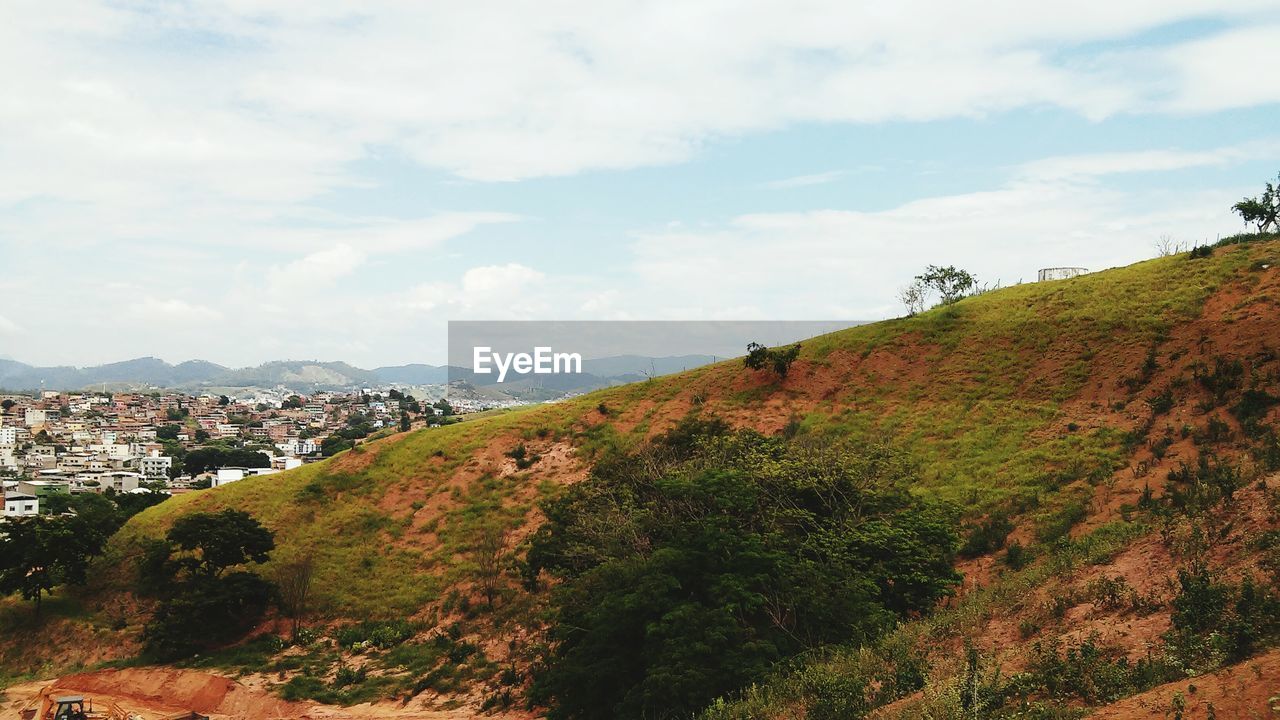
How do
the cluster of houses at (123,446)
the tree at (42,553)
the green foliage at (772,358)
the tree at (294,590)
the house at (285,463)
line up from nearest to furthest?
the tree at (42,553)
the tree at (294,590)
the green foliage at (772,358)
the cluster of houses at (123,446)
the house at (285,463)

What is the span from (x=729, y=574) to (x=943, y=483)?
14.8 metres

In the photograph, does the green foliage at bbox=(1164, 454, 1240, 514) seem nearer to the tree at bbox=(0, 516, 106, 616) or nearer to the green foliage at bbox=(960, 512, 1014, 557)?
the green foliage at bbox=(960, 512, 1014, 557)

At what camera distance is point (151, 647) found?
28891 mm

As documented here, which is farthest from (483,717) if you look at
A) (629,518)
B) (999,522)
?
(999,522)

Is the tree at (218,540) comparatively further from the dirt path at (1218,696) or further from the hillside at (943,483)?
the dirt path at (1218,696)

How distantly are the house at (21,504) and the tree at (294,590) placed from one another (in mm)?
60975

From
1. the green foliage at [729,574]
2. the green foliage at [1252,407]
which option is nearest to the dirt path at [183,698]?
the green foliage at [729,574]

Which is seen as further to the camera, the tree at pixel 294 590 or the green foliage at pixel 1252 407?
the tree at pixel 294 590

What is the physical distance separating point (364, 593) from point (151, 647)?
7652 mm

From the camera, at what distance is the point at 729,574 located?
16688 millimetres

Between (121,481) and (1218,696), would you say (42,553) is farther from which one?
(121,481)

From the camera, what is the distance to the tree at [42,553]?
30.0 meters

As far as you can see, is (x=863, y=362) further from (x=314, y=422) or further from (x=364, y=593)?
(x=314, y=422)

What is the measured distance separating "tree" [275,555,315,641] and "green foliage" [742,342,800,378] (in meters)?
24.5
